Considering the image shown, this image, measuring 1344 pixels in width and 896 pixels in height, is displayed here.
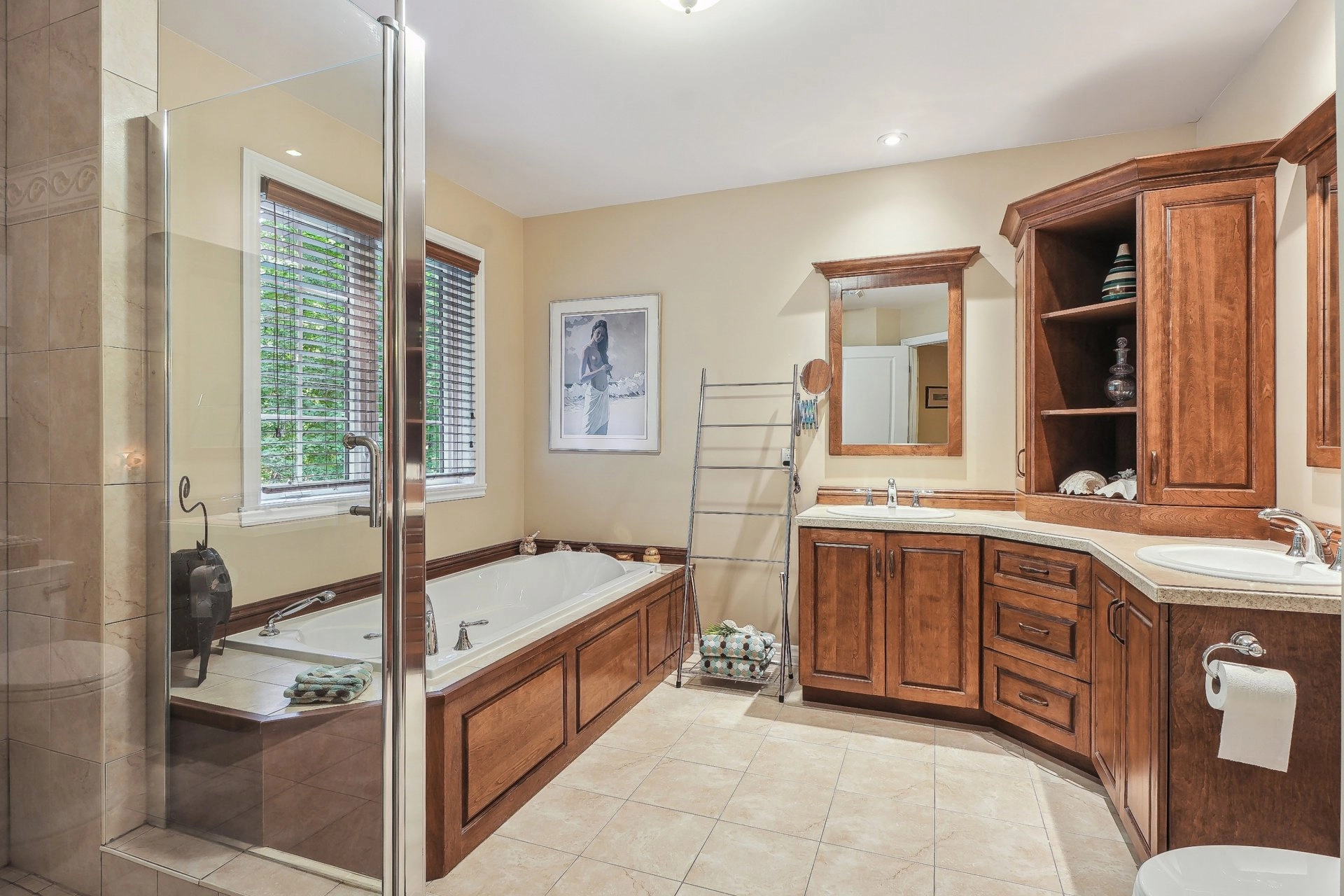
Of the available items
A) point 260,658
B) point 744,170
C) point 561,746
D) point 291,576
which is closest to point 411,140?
point 291,576

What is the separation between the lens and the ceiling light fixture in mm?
2143

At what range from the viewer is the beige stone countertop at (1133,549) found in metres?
1.66

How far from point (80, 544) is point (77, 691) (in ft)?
1.03

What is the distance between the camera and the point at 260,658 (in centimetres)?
145

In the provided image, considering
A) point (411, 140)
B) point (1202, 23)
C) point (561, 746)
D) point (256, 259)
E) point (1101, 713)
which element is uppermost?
point (1202, 23)

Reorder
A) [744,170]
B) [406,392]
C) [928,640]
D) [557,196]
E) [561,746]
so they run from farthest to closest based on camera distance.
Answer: [557,196], [744,170], [928,640], [561,746], [406,392]

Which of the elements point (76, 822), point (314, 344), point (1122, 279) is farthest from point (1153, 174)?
point (76, 822)

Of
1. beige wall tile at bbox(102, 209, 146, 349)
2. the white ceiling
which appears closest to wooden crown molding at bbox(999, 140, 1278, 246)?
the white ceiling

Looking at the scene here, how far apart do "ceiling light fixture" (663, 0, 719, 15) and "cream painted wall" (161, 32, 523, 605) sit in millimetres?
1139

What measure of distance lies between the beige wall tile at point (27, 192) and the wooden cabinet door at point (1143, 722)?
8.98ft

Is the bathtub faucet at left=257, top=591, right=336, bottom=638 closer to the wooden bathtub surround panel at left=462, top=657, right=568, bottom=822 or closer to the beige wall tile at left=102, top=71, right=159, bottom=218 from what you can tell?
the wooden bathtub surround panel at left=462, top=657, right=568, bottom=822

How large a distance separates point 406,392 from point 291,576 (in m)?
0.45

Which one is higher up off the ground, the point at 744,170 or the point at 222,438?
the point at 744,170

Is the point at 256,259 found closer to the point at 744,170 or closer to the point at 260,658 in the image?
the point at 260,658
